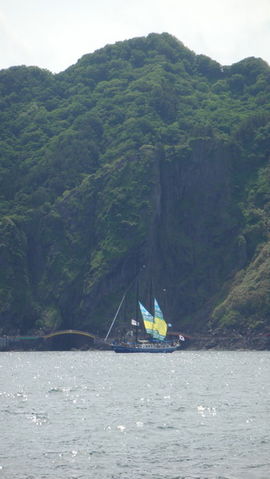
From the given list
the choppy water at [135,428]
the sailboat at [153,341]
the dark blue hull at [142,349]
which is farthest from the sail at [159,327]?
the choppy water at [135,428]

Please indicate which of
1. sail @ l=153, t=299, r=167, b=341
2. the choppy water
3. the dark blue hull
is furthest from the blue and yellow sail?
the choppy water

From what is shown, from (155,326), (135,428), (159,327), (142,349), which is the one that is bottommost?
(142,349)

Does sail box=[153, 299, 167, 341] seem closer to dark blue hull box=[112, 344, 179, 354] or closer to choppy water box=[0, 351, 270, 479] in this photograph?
dark blue hull box=[112, 344, 179, 354]

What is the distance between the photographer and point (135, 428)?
54.1 m

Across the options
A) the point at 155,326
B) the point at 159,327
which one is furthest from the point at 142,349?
the point at 159,327

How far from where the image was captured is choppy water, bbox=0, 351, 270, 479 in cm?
4203

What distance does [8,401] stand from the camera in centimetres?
7025

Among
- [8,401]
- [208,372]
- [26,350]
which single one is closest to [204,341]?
[26,350]

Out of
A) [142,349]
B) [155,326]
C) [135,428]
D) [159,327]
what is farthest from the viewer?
[159,327]

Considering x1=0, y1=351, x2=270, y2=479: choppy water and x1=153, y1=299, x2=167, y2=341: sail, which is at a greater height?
x1=0, y1=351, x2=270, y2=479: choppy water

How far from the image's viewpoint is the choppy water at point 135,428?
4203 centimetres

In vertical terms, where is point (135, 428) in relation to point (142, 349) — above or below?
above

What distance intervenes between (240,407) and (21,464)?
83.4 feet

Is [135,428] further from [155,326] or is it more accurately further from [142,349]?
[155,326]
